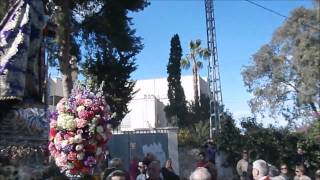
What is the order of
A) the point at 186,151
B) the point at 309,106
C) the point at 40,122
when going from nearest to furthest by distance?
the point at 40,122 → the point at 186,151 → the point at 309,106

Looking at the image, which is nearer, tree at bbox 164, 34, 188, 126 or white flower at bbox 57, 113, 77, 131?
white flower at bbox 57, 113, 77, 131

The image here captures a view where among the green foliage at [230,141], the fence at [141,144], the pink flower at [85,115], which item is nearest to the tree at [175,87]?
the green foliage at [230,141]

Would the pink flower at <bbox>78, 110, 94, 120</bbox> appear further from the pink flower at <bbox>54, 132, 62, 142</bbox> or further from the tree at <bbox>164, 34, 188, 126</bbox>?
the tree at <bbox>164, 34, 188, 126</bbox>

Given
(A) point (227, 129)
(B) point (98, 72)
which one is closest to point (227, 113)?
(A) point (227, 129)

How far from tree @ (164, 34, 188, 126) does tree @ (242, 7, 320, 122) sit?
21.8ft

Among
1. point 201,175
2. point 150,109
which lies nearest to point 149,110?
point 150,109

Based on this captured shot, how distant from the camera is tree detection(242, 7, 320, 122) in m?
39.0

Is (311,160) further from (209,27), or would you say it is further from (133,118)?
(133,118)

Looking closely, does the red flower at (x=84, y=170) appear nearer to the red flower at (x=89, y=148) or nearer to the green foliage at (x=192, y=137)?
the red flower at (x=89, y=148)

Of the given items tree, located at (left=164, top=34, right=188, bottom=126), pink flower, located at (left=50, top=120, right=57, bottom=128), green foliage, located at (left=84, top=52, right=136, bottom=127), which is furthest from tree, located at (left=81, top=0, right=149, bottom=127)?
tree, located at (left=164, top=34, right=188, bottom=126)

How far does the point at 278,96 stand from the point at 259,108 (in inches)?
72.2

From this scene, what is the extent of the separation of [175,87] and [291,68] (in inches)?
449

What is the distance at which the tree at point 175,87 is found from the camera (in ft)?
157

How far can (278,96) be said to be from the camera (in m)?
43.2
